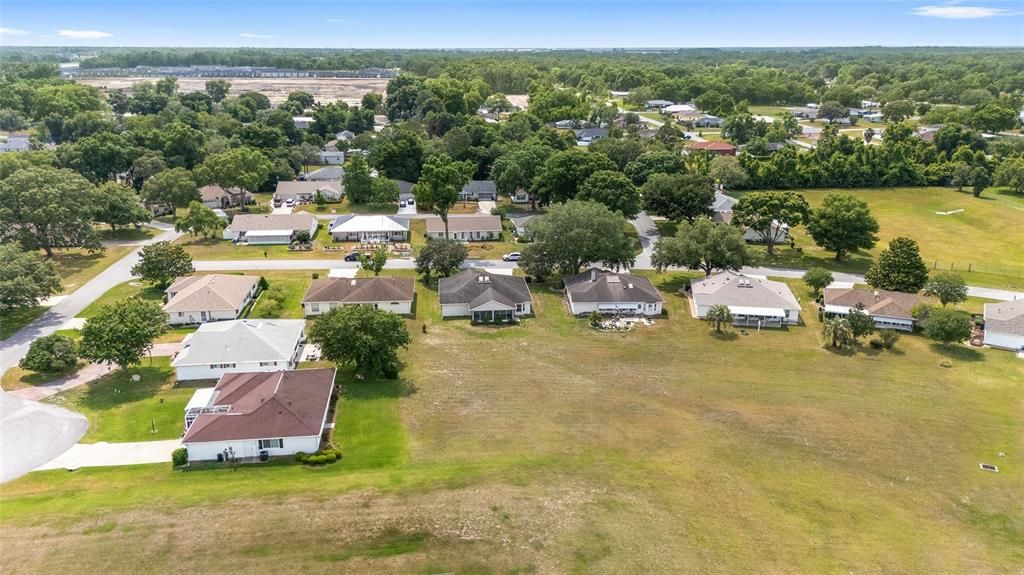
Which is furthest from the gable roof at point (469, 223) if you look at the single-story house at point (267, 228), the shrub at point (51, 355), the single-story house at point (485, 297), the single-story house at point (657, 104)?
the single-story house at point (657, 104)

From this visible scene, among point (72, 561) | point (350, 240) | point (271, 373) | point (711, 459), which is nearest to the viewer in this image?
point (72, 561)

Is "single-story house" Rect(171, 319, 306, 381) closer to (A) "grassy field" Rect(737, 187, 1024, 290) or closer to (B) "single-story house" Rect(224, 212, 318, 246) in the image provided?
(B) "single-story house" Rect(224, 212, 318, 246)

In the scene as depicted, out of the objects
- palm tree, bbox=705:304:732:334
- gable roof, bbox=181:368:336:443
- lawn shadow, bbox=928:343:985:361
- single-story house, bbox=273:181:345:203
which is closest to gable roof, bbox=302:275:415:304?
gable roof, bbox=181:368:336:443

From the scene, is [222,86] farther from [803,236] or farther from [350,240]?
[803,236]

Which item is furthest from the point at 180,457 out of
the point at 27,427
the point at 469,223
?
the point at 469,223

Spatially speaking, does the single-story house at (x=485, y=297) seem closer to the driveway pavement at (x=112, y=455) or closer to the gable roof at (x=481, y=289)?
the gable roof at (x=481, y=289)

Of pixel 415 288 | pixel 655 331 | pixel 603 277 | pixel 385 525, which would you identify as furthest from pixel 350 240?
pixel 385 525

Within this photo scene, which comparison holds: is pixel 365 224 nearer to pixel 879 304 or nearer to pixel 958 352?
pixel 879 304
